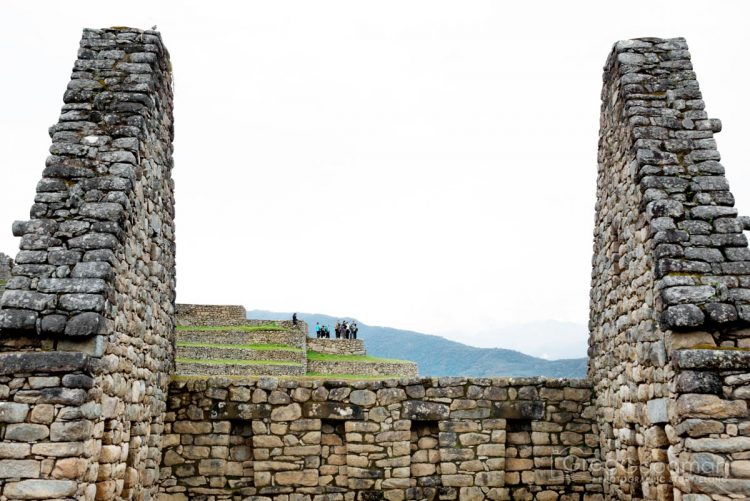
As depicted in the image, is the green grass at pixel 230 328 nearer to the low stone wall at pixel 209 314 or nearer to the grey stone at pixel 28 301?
the low stone wall at pixel 209 314

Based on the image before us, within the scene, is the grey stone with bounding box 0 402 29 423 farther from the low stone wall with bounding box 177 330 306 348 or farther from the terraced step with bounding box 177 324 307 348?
the low stone wall with bounding box 177 330 306 348

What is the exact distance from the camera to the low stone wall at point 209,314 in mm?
31953

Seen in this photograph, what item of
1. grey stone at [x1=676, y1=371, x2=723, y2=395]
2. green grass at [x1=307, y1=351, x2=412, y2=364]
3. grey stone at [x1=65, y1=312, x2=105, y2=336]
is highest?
grey stone at [x1=65, y1=312, x2=105, y2=336]

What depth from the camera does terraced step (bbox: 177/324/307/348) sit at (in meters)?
28.1

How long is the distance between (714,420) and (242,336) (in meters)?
24.7

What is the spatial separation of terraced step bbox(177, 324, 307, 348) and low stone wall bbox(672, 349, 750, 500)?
23.5 meters

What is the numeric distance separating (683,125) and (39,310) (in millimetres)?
7710

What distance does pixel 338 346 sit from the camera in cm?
3139

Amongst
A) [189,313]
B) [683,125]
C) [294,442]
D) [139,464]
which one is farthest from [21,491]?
[189,313]

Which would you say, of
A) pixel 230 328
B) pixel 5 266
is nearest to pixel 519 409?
pixel 230 328

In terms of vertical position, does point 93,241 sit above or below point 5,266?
below

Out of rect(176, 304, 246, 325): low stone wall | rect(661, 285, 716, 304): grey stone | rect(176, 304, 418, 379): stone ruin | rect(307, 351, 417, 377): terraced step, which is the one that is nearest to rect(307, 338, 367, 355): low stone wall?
rect(176, 304, 418, 379): stone ruin

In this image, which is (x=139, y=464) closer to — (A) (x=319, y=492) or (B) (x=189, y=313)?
(A) (x=319, y=492)

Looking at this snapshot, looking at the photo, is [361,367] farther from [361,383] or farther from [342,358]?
[361,383]
